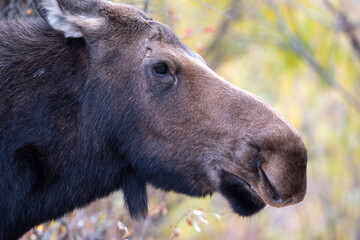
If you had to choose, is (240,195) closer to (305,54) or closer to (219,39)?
(305,54)

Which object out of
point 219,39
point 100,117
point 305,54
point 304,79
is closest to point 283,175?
point 100,117

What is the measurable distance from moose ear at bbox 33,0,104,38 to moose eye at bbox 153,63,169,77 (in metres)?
0.50

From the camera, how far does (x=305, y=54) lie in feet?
40.9

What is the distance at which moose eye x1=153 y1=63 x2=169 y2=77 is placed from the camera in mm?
4703

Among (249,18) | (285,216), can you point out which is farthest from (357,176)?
(285,216)

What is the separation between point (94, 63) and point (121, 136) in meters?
0.53

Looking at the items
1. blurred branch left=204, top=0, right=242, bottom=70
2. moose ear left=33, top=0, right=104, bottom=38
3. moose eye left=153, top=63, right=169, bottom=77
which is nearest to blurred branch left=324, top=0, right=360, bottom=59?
blurred branch left=204, top=0, right=242, bottom=70

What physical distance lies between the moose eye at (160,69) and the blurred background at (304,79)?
5.86 metres

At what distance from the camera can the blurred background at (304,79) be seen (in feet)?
40.0

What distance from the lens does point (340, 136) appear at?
559 inches

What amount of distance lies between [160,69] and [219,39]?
829 centimetres

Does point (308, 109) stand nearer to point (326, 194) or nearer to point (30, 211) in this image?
point (326, 194)

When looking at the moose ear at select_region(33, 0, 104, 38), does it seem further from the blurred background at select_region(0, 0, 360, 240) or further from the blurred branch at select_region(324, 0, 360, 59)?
the blurred branch at select_region(324, 0, 360, 59)

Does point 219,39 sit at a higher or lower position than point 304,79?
higher
